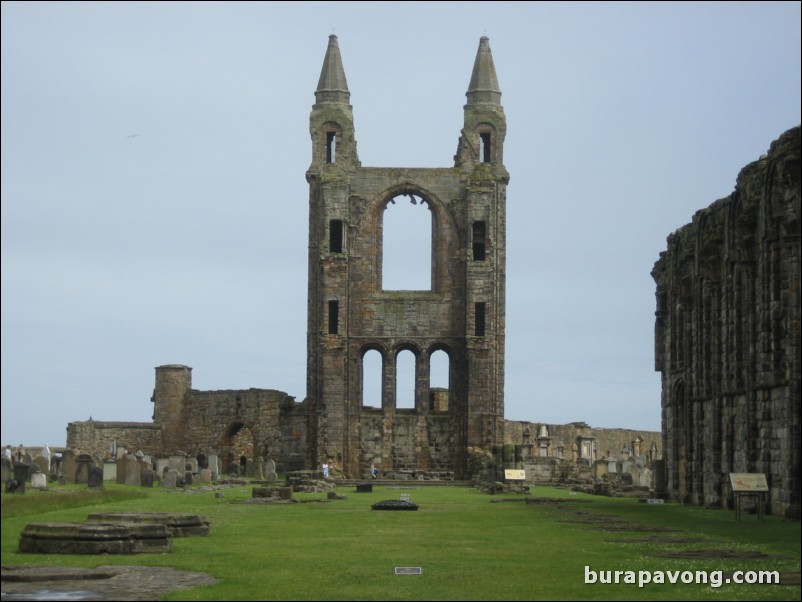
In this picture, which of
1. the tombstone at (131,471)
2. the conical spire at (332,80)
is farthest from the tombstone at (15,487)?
the conical spire at (332,80)

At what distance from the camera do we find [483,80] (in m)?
64.0

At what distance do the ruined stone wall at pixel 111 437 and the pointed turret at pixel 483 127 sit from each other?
17.0 meters

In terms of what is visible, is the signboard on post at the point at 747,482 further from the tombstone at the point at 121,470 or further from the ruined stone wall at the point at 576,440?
the ruined stone wall at the point at 576,440

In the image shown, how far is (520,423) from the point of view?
225ft

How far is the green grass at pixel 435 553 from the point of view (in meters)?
15.5

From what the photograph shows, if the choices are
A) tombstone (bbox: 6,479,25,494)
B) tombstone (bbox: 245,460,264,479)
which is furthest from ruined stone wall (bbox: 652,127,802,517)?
tombstone (bbox: 245,460,264,479)

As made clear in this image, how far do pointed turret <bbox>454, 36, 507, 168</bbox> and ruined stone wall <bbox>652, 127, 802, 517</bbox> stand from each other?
21.2m

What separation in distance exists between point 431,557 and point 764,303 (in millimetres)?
13954

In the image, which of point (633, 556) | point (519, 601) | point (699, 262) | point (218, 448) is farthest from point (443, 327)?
point (519, 601)

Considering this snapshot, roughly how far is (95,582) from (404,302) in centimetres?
4790

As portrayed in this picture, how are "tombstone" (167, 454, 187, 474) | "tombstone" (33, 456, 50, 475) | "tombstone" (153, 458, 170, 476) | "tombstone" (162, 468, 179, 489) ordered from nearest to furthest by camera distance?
"tombstone" (162, 468, 179, 489) → "tombstone" (33, 456, 50, 475) → "tombstone" (167, 454, 187, 474) → "tombstone" (153, 458, 170, 476)

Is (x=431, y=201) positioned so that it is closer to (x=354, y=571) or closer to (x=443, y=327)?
A: (x=443, y=327)

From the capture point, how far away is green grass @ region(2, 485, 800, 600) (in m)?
15.5

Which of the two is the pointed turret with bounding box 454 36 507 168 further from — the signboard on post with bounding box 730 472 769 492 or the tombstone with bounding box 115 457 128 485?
the signboard on post with bounding box 730 472 769 492
